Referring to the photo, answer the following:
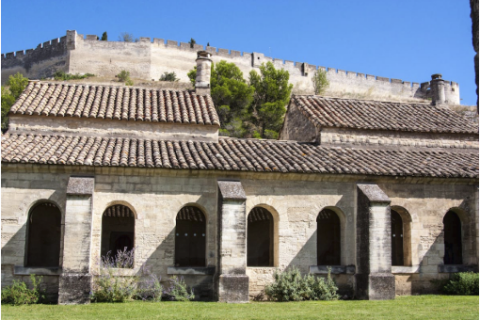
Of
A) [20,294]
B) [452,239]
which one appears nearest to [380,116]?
[452,239]

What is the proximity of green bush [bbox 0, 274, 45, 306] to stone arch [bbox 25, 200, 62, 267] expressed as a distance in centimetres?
668

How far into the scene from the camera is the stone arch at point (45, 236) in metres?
21.2

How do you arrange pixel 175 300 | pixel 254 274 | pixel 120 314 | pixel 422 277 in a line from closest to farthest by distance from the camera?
pixel 120 314 → pixel 175 300 → pixel 254 274 → pixel 422 277

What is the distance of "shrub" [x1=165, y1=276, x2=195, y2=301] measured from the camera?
15.1m

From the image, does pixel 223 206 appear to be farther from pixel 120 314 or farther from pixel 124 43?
pixel 124 43

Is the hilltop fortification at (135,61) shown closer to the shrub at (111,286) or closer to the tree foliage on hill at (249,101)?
the tree foliage on hill at (249,101)

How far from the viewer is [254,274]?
1636cm

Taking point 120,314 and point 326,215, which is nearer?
point 120,314

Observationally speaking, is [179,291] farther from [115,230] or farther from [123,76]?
[123,76]

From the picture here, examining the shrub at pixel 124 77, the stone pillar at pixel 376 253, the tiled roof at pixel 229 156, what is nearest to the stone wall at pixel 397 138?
the tiled roof at pixel 229 156

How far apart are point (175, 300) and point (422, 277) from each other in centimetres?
805

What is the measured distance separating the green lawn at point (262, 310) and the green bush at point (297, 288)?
682 millimetres

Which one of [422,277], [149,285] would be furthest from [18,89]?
[422,277]

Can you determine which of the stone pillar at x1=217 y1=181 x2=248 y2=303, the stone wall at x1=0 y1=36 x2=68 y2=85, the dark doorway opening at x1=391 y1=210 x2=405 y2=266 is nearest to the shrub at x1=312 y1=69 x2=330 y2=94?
the stone wall at x1=0 y1=36 x2=68 y2=85
